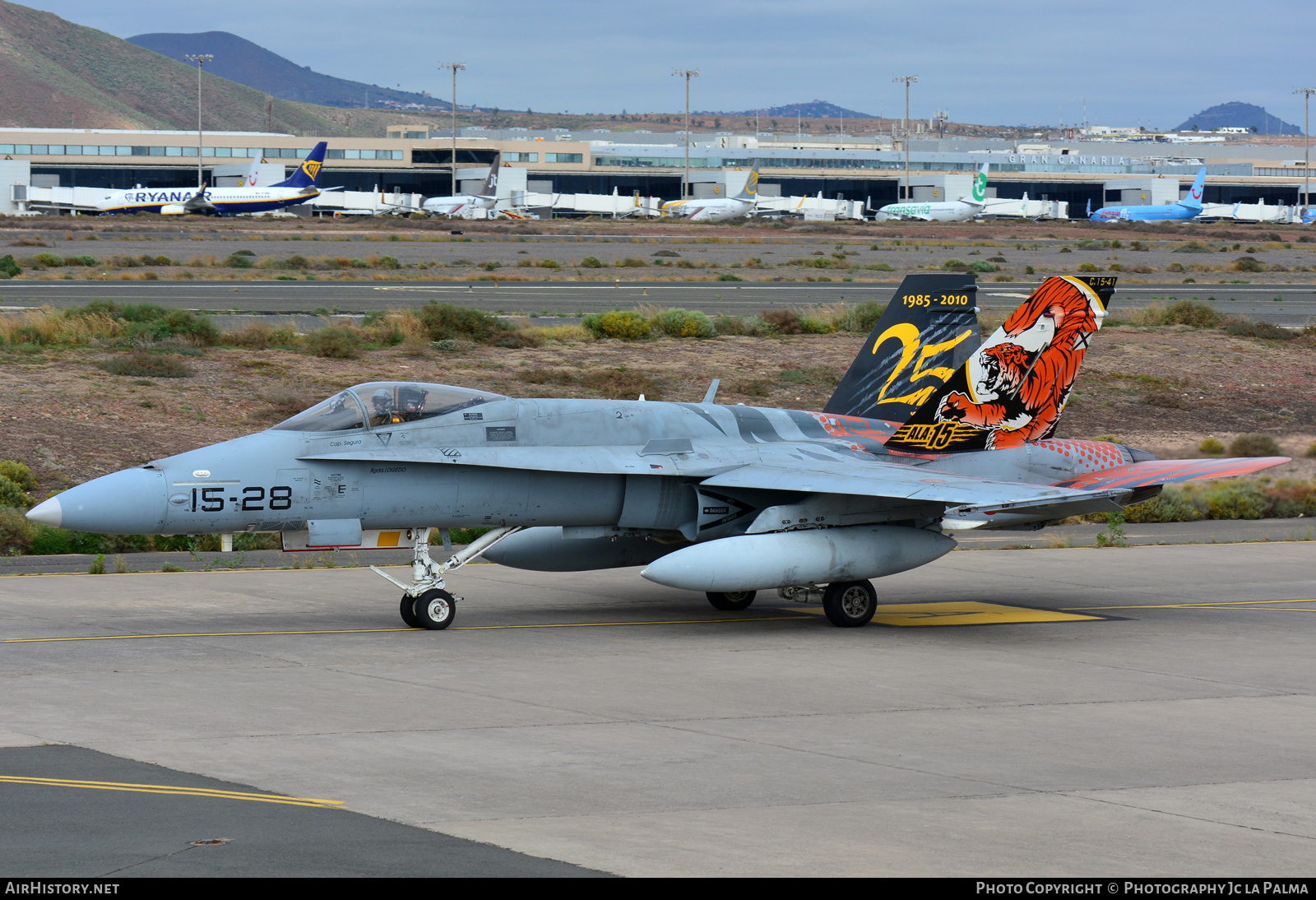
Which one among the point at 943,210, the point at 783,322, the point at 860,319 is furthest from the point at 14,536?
the point at 943,210

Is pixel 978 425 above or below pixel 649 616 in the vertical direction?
above

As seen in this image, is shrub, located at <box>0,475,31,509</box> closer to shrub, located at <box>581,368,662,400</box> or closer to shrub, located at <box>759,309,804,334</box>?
shrub, located at <box>581,368,662,400</box>

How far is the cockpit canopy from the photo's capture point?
15.5 metres

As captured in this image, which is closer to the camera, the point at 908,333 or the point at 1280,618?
the point at 1280,618

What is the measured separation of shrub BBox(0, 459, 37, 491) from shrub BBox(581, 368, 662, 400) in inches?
532

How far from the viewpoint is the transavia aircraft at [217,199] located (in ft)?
414

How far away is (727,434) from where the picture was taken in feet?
57.5

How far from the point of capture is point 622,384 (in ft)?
115

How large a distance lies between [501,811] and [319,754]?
2.05m

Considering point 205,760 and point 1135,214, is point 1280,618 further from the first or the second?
point 1135,214

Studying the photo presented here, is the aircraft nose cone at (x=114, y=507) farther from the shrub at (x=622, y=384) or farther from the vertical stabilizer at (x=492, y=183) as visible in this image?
the vertical stabilizer at (x=492, y=183)

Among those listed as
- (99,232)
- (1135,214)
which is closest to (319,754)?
(99,232)

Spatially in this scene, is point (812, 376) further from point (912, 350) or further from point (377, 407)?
point (377, 407)

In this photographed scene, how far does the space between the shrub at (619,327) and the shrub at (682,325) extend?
611 mm
